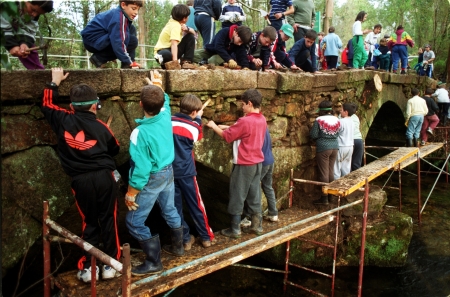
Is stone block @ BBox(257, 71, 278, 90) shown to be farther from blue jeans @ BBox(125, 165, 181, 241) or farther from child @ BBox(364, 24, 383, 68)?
child @ BBox(364, 24, 383, 68)

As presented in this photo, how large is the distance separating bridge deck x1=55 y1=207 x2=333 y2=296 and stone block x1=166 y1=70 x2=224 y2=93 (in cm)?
162

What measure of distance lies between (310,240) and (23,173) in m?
4.00

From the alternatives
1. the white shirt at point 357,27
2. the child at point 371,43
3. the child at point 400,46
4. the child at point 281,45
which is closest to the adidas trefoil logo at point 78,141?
the child at point 281,45

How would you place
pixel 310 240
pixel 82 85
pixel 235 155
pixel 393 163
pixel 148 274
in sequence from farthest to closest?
pixel 393 163
pixel 310 240
pixel 235 155
pixel 148 274
pixel 82 85

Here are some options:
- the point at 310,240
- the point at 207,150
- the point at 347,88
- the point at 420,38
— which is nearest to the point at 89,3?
the point at 347,88

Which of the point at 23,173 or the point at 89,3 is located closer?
the point at 23,173

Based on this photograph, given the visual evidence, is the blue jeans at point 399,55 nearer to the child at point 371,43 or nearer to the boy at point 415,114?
the child at point 371,43

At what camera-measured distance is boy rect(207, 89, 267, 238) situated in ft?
13.5

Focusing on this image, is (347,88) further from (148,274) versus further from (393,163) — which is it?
(148,274)

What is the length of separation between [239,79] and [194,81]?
71 centimetres

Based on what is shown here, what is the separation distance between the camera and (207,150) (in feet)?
14.5

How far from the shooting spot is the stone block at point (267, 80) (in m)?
4.87

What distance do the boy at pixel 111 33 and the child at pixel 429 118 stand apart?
9467mm

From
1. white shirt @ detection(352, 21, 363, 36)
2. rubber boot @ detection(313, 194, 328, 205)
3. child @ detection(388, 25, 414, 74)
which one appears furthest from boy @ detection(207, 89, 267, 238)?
child @ detection(388, 25, 414, 74)
